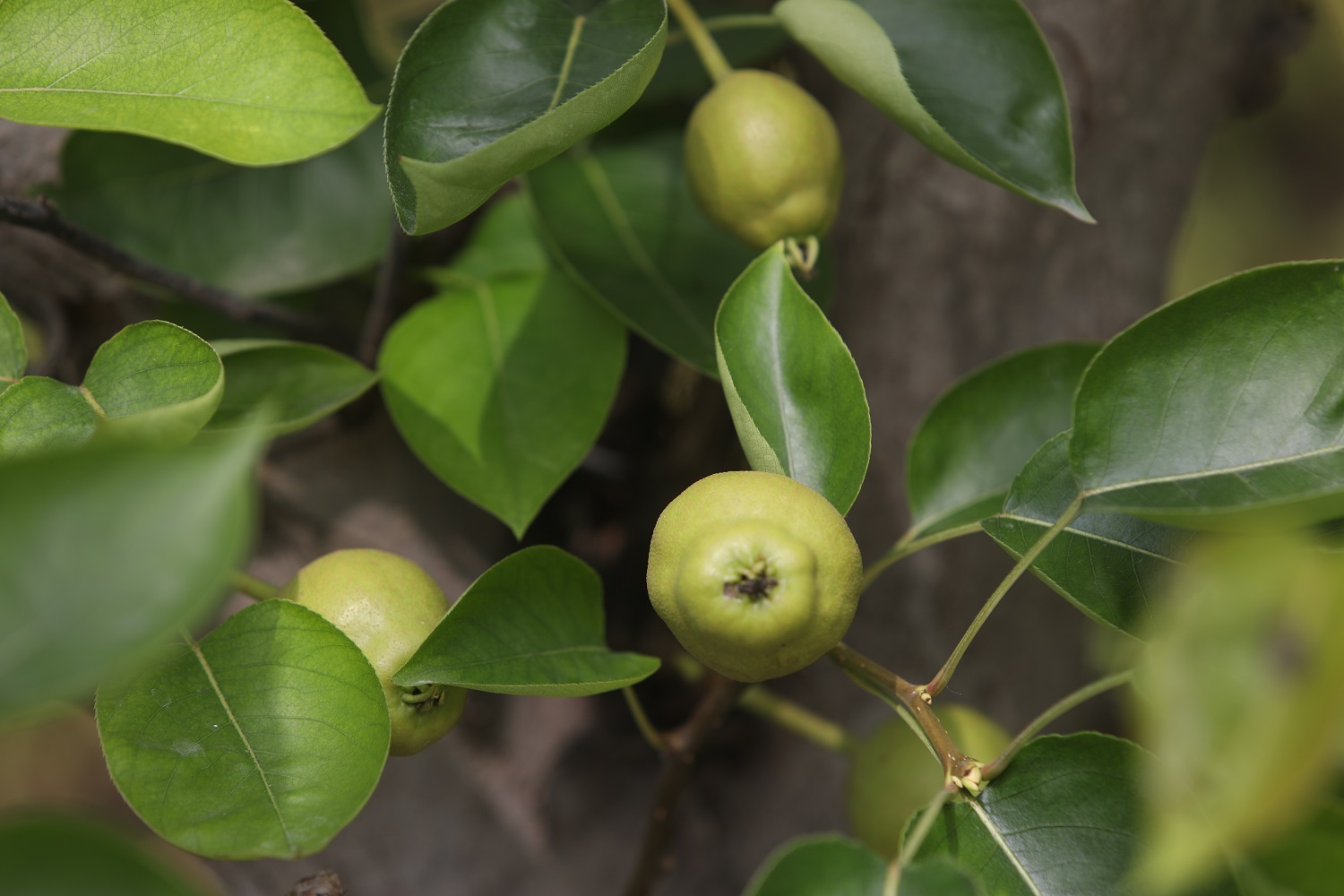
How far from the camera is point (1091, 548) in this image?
627mm

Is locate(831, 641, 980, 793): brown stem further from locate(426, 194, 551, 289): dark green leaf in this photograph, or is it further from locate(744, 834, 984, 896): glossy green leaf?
locate(426, 194, 551, 289): dark green leaf

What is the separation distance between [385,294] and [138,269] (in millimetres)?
198

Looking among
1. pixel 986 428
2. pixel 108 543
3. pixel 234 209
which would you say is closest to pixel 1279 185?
pixel 986 428

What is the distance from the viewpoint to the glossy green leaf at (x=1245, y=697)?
0.31 meters

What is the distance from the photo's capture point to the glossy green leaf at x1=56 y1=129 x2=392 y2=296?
92 centimetres

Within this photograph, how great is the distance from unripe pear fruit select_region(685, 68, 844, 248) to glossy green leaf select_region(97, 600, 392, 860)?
44cm

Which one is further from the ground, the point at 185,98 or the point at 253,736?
the point at 185,98

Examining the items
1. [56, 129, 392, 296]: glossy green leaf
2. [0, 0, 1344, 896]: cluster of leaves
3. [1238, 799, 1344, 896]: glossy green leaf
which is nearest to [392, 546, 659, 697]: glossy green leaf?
[0, 0, 1344, 896]: cluster of leaves

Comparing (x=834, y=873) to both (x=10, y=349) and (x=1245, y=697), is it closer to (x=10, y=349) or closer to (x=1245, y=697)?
(x=1245, y=697)

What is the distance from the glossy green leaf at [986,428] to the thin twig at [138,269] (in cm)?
57

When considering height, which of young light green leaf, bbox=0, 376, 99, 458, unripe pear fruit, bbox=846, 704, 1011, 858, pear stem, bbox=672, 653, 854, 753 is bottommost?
pear stem, bbox=672, 653, 854, 753

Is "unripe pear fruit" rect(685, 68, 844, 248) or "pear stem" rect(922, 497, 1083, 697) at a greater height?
"unripe pear fruit" rect(685, 68, 844, 248)

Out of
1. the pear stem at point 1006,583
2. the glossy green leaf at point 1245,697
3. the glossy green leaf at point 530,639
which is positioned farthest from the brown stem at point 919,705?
the glossy green leaf at point 1245,697

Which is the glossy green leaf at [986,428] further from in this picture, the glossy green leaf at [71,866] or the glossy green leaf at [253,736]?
the glossy green leaf at [71,866]
